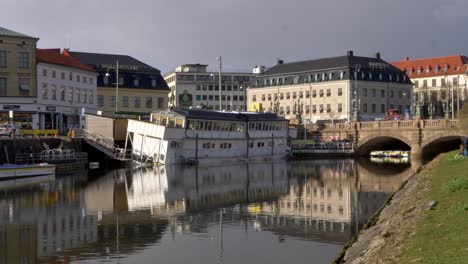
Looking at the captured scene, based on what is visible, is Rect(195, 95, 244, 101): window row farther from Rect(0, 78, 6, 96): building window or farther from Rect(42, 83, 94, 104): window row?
Rect(0, 78, 6, 96): building window

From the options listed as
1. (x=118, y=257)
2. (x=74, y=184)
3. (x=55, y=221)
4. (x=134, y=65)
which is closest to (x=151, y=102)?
(x=134, y=65)

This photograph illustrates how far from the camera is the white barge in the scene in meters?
77.1

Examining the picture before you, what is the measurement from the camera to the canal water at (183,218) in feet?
81.3

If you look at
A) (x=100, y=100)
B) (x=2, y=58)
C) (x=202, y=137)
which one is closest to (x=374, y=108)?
(x=100, y=100)

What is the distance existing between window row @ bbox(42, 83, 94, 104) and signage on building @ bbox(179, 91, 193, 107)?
230ft

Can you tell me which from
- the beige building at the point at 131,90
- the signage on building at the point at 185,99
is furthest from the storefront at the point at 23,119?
the signage on building at the point at 185,99

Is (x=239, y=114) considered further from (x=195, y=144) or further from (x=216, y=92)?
(x=216, y=92)

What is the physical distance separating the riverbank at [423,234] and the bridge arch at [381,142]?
74337mm

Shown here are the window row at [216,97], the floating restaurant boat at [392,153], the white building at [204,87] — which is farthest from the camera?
the window row at [216,97]

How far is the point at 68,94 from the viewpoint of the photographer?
95.8m

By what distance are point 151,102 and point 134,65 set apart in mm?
9207

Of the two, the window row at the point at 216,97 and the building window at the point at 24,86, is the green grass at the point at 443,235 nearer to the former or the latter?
the building window at the point at 24,86

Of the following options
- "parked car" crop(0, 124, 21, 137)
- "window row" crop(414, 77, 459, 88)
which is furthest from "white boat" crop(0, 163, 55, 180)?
"window row" crop(414, 77, 459, 88)

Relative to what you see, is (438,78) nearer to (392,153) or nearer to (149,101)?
(392,153)
